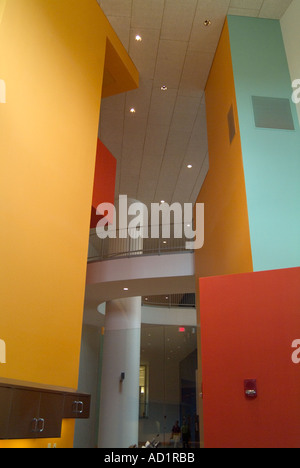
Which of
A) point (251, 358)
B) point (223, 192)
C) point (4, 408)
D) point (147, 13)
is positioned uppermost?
point (147, 13)

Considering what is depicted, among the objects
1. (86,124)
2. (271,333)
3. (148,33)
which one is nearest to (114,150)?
(148,33)

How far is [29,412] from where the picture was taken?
3443 mm

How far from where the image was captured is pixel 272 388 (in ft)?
11.4

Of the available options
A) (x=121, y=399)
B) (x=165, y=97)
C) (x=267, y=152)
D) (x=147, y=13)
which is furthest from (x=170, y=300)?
(x=147, y=13)

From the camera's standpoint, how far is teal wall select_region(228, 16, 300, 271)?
4520 mm

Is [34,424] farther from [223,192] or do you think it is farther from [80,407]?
[223,192]

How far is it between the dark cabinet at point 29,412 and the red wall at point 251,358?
145cm

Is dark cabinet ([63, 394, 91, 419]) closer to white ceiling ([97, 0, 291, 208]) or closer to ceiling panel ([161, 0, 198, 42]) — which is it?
white ceiling ([97, 0, 291, 208])

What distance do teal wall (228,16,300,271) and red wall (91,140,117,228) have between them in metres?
2.54

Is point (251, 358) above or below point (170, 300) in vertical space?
below

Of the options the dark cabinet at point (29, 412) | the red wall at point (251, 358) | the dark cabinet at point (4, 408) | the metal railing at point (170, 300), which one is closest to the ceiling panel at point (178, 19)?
the red wall at point (251, 358)

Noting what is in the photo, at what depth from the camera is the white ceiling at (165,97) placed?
6.20 m

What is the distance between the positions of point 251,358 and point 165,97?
5886 millimetres

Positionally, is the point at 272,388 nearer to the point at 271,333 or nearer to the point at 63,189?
the point at 271,333
